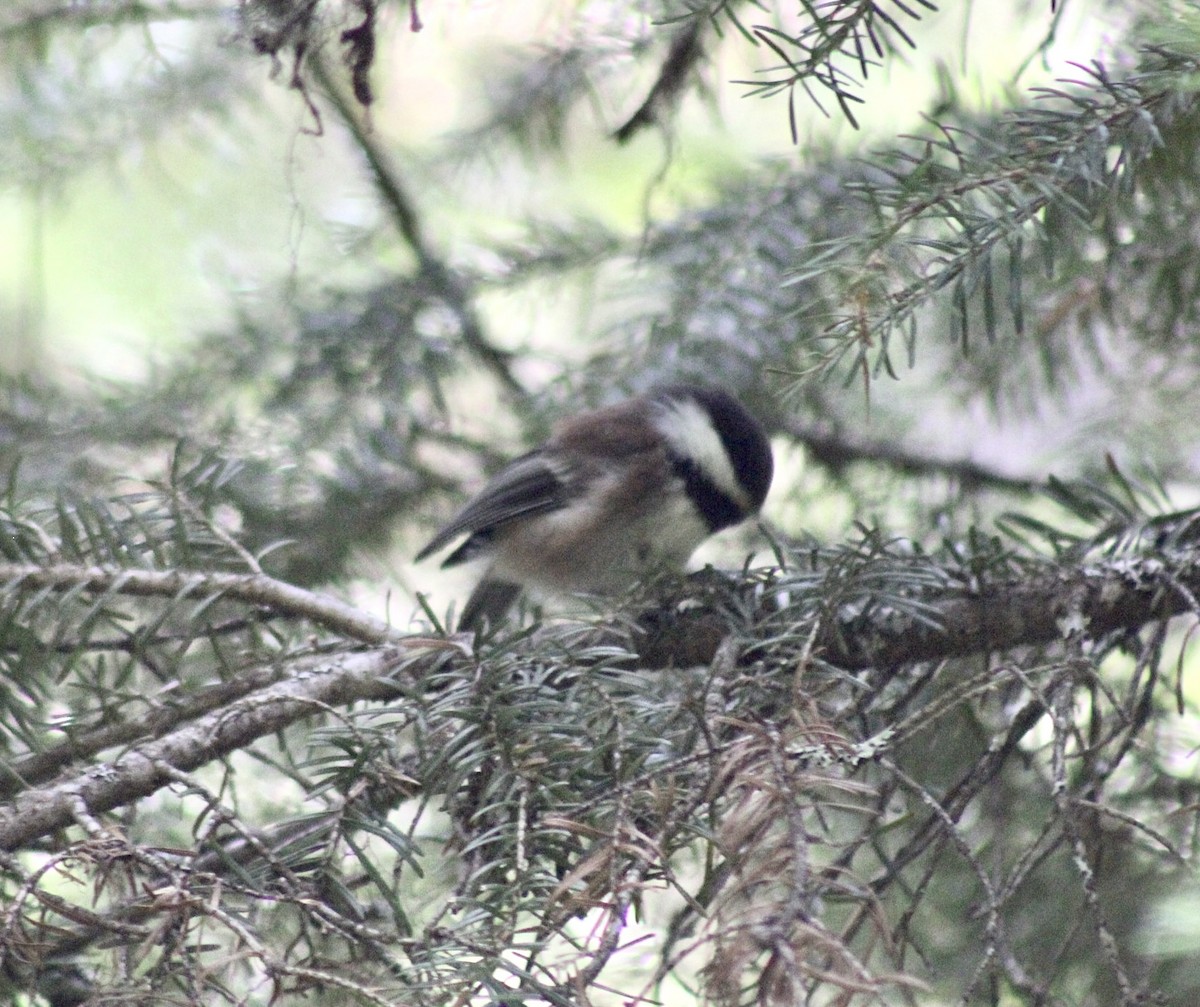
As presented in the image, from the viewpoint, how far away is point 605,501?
2051 mm

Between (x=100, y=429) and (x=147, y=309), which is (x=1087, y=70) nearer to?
(x=100, y=429)

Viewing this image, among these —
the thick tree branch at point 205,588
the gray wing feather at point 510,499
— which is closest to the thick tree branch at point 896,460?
the gray wing feather at point 510,499

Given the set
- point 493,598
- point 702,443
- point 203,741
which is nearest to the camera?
point 203,741

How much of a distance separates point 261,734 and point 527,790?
25cm

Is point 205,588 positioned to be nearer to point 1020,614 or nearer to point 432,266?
point 1020,614

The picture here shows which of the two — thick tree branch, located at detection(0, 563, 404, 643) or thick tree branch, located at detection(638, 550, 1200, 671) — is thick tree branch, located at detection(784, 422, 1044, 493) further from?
thick tree branch, located at detection(0, 563, 404, 643)

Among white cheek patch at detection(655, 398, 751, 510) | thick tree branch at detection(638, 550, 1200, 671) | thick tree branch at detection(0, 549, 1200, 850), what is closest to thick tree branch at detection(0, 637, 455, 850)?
thick tree branch at detection(0, 549, 1200, 850)

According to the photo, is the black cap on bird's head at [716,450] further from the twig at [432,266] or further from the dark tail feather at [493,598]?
the dark tail feather at [493,598]

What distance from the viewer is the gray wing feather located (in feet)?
5.88

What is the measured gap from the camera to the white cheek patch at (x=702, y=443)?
177 centimetres

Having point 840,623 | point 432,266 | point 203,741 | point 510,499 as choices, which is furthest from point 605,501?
point 203,741

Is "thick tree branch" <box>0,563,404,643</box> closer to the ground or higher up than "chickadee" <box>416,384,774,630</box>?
closer to the ground

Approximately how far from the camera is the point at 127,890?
73 centimetres

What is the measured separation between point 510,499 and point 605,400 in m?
0.35
